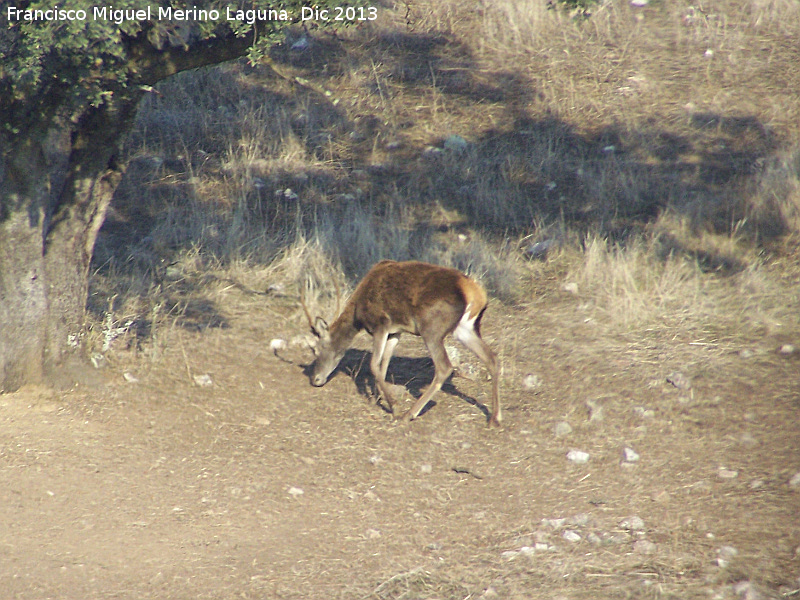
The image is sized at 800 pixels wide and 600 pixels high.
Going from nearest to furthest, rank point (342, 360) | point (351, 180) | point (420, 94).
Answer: point (342, 360) → point (351, 180) → point (420, 94)

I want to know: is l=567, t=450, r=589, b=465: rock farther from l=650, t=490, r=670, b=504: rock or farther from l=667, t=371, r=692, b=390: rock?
l=667, t=371, r=692, b=390: rock

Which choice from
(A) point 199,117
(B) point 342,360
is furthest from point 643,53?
(B) point 342,360

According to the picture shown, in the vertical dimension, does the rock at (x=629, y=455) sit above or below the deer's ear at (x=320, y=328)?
below

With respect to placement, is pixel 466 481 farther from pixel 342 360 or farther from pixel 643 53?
pixel 643 53

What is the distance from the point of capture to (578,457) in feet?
20.2

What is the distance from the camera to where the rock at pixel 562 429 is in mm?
6488

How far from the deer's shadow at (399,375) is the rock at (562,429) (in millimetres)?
580

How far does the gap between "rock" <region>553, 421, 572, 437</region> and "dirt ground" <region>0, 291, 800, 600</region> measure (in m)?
0.03

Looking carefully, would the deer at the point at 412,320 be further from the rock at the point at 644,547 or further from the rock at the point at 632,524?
the rock at the point at 644,547

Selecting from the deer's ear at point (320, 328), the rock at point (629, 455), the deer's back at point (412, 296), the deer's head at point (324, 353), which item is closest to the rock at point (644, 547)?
the rock at point (629, 455)

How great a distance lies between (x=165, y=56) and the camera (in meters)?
5.94

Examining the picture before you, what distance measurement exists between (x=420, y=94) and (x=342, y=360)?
6.85 metres

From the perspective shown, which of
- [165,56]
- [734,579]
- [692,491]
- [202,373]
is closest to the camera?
[734,579]

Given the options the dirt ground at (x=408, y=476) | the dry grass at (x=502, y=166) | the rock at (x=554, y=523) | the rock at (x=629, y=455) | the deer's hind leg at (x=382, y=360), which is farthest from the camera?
the dry grass at (x=502, y=166)
